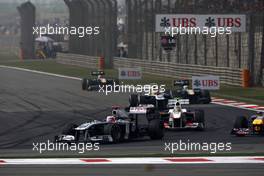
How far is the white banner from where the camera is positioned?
36.7 metres

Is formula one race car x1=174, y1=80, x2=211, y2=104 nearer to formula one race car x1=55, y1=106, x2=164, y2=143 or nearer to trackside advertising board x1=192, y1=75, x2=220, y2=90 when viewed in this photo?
trackside advertising board x1=192, y1=75, x2=220, y2=90

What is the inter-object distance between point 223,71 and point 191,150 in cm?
2143

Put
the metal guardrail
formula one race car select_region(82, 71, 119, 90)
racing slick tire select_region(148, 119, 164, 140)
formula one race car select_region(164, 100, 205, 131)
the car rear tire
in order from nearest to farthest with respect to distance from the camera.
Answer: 1. racing slick tire select_region(148, 119, 164, 140)
2. formula one race car select_region(164, 100, 205, 131)
3. the car rear tire
4. formula one race car select_region(82, 71, 119, 90)
5. the metal guardrail

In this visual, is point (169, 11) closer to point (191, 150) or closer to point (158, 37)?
point (158, 37)

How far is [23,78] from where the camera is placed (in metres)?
47.2

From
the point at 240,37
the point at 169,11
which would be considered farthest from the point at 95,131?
the point at 169,11

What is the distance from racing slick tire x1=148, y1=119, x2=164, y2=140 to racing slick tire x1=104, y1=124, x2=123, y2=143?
80cm

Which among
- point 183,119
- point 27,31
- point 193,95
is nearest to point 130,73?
point 193,95

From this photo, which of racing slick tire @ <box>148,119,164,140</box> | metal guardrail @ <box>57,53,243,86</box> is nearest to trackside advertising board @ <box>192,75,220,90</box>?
metal guardrail @ <box>57,53,243,86</box>

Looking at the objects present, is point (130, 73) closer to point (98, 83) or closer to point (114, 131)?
point (98, 83)
